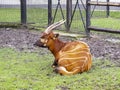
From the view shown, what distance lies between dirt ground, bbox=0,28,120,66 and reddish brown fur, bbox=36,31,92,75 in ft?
2.73

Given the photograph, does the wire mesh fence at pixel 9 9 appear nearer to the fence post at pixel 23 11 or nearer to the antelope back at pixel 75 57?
the fence post at pixel 23 11

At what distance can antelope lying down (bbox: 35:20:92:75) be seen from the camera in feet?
17.2

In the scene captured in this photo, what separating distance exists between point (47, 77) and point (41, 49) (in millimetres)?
2186

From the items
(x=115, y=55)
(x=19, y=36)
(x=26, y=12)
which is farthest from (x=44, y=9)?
(x=115, y=55)

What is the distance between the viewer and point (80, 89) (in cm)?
465

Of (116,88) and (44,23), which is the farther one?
(44,23)

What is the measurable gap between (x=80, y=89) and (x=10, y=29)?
5586mm

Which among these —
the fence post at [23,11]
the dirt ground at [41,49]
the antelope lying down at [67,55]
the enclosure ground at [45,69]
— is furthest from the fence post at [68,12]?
the antelope lying down at [67,55]

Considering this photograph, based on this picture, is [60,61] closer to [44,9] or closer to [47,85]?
[47,85]

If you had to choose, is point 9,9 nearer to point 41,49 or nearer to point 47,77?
point 41,49

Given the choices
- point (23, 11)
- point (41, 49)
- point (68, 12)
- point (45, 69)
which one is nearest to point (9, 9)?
point (23, 11)

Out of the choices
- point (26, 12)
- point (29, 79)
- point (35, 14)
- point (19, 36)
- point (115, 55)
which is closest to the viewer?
point (29, 79)

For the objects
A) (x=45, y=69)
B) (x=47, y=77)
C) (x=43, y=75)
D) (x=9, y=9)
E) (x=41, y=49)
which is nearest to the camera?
(x=47, y=77)

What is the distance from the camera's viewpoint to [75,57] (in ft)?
17.4
